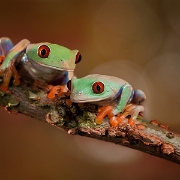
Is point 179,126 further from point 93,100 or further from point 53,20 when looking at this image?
point 93,100

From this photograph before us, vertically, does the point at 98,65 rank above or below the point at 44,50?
below

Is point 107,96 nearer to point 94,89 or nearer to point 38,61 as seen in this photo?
point 94,89

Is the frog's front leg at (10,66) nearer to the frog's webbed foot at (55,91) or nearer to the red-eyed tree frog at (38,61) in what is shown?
the red-eyed tree frog at (38,61)

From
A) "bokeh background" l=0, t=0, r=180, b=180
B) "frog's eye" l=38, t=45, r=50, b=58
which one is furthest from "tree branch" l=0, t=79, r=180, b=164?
"bokeh background" l=0, t=0, r=180, b=180

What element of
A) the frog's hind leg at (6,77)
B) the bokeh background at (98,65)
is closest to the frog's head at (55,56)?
the frog's hind leg at (6,77)

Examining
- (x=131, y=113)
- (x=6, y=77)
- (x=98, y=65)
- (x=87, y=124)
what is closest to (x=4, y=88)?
(x=6, y=77)

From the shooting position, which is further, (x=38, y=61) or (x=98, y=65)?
(x=98, y=65)
